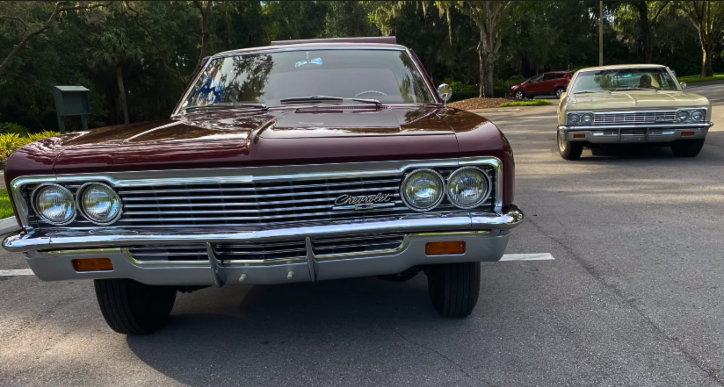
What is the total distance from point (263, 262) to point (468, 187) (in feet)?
3.50

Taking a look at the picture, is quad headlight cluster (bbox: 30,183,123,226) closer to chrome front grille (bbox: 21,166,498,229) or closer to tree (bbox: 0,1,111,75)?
chrome front grille (bbox: 21,166,498,229)

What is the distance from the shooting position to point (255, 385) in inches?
111

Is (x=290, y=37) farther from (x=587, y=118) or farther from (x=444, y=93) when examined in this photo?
(x=444, y=93)

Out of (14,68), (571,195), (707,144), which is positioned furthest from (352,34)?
(571,195)

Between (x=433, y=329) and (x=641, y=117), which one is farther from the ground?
(x=641, y=117)

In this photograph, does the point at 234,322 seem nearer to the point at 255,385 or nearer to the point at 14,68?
the point at 255,385

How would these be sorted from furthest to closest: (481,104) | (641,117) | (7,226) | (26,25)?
1. (481,104)
2. (26,25)
3. (641,117)
4. (7,226)

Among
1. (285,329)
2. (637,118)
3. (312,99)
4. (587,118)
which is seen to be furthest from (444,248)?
(637,118)

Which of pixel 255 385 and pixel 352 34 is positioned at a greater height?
pixel 352 34

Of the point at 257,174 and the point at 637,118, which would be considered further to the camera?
the point at 637,118

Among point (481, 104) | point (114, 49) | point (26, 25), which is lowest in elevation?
point (481, 104)

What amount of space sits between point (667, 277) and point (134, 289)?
361cm

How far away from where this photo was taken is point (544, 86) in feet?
104

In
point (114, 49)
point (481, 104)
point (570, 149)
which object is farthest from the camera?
point (114, 49)
